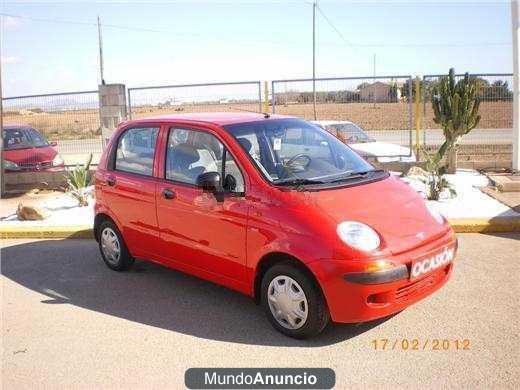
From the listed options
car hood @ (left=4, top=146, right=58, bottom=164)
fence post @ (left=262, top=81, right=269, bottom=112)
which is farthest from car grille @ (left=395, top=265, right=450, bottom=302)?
car hood @ (left=4, top=146, right=58, bottom=164)

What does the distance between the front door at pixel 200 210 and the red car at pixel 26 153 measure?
7425 mm

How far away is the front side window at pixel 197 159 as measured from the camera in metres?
4.55

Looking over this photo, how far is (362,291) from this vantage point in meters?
3.77

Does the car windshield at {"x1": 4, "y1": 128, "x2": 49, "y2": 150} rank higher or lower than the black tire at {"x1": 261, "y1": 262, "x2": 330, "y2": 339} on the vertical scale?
higher

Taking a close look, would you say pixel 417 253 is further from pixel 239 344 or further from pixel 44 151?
pixel 44 151

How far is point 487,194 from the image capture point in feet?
28.5

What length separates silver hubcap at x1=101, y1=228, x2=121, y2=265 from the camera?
5.96 m

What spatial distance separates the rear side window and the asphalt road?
3.85 ft

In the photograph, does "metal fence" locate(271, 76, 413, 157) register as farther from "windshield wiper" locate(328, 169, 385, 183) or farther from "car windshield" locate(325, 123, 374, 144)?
"windshield wiper" locate(328, 169, 385, 183)

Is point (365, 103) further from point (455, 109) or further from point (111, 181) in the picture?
point (111, 181)

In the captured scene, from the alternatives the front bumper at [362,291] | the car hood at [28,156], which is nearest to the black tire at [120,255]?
the front bumper at [362,291]

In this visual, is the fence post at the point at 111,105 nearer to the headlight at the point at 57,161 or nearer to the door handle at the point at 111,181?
the headlight at the point at 57,161

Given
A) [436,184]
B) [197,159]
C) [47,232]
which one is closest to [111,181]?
[197,159]

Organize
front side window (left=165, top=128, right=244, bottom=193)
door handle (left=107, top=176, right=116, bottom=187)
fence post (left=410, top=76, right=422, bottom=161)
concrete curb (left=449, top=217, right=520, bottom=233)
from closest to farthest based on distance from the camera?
front side window (left=165, top=128, right=244, bottom=193), door handle (left=107, top=176, right=116, bottom=187), concrete curb (left=449, top=217, right=520, bottom=233), fence post (left=410, top=76, right=422, bottom=161)
